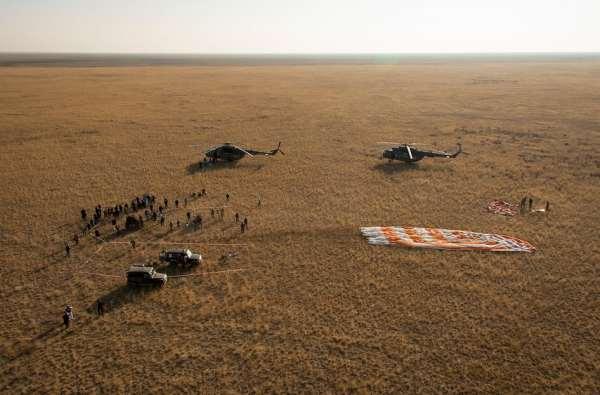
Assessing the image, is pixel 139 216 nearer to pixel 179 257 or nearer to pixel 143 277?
pixel 179 257

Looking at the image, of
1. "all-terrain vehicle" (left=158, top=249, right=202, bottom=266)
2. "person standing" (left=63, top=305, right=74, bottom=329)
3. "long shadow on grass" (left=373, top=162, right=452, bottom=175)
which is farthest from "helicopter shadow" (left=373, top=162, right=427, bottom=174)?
"person standing" (left=63, top=305, right=74, bottom=329)

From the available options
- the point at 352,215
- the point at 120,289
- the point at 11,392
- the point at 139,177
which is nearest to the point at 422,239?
the point at 352,215

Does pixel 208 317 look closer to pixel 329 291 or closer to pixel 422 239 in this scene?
pixel 329 291

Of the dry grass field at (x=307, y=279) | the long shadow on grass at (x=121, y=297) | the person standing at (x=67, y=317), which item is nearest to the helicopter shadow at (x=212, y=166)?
the dry grass field at (x=307, y=279)

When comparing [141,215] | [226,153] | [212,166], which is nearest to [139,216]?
[141,215]

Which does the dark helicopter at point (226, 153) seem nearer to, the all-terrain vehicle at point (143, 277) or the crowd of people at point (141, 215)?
the crowd of people at point (141, 215)

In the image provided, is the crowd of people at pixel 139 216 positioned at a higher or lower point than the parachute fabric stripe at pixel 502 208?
higher
